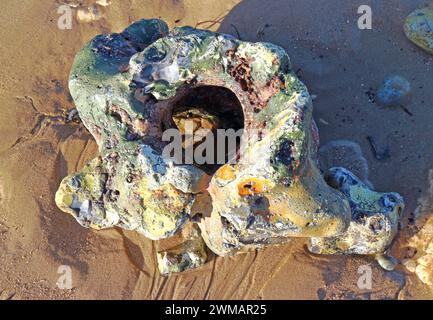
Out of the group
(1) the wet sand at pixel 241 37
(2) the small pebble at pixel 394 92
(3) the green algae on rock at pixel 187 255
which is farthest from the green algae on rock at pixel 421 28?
(3) the green algae on rock at pixel 187 255

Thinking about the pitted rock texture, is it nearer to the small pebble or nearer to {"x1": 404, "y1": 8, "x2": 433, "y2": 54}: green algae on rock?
the small pebble

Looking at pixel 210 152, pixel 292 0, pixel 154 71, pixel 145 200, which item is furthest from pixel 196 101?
pixel 292 0

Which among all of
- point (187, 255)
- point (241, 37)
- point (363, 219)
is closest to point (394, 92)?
point (363, 219)

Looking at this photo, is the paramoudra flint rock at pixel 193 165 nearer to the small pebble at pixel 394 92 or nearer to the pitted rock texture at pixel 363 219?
the pitted rock texture at pixel 363 219

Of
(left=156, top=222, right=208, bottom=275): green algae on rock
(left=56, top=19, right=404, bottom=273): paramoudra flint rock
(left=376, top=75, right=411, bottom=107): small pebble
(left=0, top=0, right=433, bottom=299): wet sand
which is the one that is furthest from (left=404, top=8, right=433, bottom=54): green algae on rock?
(left=156, top=222, right=208, bottom=275): green algae on rock

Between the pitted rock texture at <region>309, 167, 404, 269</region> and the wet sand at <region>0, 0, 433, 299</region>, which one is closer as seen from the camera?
the pitted rock texture at <region>309, 167, 404, 269</region>

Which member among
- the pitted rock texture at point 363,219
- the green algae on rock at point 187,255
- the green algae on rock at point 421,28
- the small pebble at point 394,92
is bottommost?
the green algae on rock at point 187,255
